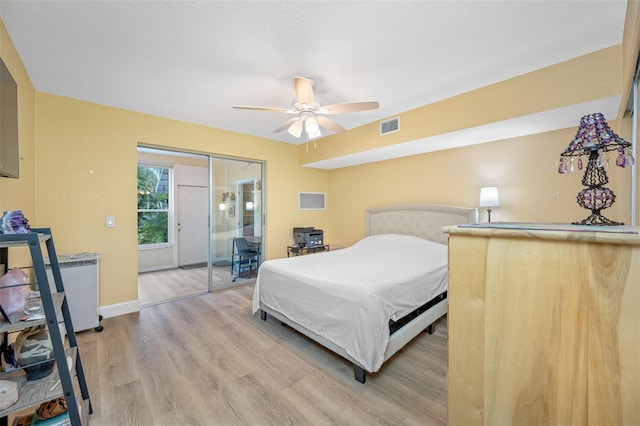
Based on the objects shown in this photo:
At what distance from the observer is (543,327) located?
679 mm

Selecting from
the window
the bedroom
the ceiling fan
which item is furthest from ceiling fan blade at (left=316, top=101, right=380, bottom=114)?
the window

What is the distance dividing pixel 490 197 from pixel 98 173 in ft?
15.4

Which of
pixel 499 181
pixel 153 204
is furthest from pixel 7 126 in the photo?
pixel 499 181

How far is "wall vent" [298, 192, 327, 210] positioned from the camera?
511 centimetres

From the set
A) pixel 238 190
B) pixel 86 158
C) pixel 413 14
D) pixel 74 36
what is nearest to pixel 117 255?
pixel 86 158

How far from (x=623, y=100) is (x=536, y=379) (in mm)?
2649

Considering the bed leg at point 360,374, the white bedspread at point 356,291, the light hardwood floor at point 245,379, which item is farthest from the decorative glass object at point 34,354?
the bed leg at point 360,374

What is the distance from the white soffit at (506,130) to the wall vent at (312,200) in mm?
1304

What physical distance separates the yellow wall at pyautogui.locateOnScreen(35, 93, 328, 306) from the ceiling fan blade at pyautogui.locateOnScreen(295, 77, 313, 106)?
7.36 feet

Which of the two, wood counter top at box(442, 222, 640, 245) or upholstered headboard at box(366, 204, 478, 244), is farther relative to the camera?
upholstered headboard at box(366, 204, 478, 244)

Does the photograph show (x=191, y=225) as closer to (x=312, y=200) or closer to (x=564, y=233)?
(x=312, y=200)

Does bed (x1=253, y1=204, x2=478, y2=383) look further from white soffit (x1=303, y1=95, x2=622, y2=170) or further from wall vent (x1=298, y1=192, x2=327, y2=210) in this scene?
wall vent (x1=298, y1=192, x2=327, y2=210)

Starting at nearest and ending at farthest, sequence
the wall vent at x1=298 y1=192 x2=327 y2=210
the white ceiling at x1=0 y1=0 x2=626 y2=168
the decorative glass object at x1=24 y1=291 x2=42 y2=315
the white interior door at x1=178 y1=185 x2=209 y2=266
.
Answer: the decorative glass object at x1=24 y1=291 x2=42 y2=315, the white ceiling at x1=0 y1=0 x2=626 y2=168, the wall vent at x1=298 y1=192 x2=327 y2=210, the white interior door at x1=178 y1=185 x2=209 y2=266

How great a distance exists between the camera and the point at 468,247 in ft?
2.67
